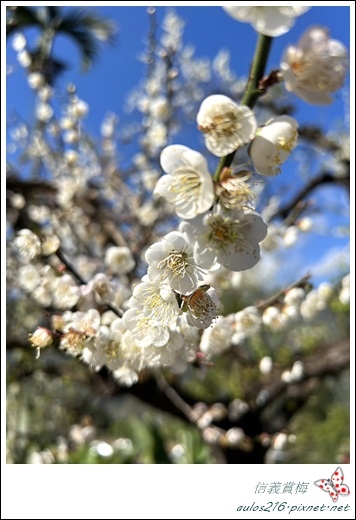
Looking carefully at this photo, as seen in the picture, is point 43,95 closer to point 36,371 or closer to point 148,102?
point 148,102

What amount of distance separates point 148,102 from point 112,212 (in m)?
0.69

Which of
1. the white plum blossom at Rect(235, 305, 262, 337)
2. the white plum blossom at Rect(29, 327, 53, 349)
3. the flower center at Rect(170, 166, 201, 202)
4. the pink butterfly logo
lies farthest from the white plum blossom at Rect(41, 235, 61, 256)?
the pink butterfly logo

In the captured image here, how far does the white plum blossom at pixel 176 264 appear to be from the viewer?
1.78 ft

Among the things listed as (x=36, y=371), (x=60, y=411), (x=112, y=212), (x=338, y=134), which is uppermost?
(x=338, y=134)

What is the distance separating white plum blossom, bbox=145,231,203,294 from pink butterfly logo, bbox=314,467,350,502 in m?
0.64

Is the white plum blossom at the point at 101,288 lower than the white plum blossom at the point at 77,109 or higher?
lower

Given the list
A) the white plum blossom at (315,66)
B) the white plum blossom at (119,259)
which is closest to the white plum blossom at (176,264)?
the white plum blossom at (315,66)

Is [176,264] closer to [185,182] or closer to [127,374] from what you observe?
[185,182]

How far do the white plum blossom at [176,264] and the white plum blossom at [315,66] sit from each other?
211 millimetres

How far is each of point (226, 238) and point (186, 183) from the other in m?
0.08

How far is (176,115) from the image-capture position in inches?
165

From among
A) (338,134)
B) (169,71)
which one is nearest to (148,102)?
(169,71)

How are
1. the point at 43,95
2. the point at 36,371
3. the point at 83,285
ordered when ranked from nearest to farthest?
the point at 83,285
the point at 43,95
the point at 36,371

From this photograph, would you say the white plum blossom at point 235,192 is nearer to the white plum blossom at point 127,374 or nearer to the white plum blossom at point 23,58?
the white plum blossom at point 127,374
